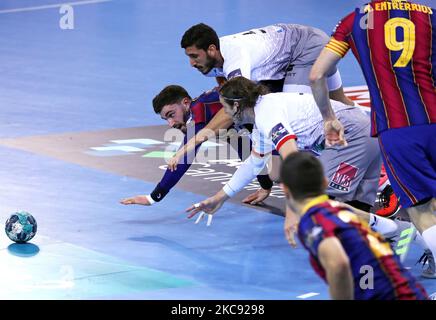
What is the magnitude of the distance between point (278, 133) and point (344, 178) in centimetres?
85

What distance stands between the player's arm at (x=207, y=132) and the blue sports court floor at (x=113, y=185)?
60 cm

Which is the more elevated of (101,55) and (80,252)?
(101,55)

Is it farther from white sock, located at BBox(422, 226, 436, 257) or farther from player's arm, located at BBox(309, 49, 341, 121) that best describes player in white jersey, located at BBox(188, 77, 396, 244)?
white sock, located at BBox(422, 226, 436, 257)

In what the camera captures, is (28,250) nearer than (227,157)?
Yes

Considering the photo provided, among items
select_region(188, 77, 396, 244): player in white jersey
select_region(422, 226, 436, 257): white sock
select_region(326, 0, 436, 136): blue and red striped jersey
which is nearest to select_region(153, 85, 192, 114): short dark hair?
select_region(188, 77, 396, 244): player in white jersey

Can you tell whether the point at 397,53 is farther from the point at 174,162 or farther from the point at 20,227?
the point at 20,227

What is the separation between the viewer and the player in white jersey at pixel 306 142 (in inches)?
296

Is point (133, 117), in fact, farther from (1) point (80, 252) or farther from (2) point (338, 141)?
(2) point (338, 141)

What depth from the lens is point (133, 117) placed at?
12.5 metres
